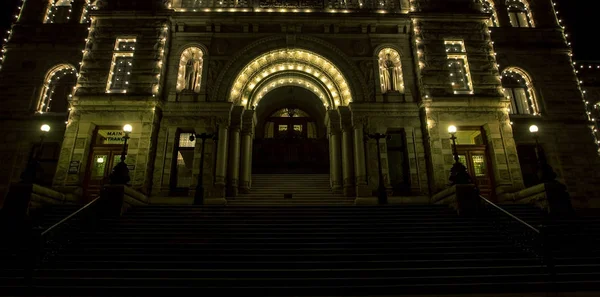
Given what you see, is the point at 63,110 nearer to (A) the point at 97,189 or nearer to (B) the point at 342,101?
(A) the point at 97,189

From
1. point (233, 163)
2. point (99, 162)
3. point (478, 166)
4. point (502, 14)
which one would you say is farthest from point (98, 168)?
point (502, 14)

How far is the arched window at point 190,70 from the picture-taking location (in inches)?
718

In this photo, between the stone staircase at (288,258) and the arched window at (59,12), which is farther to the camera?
the arched window at (59,12)

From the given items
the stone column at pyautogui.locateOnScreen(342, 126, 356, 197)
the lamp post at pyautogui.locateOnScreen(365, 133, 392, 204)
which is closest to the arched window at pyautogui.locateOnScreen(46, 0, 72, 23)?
the stone column at pyautogui.locateOnScreen(342, 126, 356, 197)

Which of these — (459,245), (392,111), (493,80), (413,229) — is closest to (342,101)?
(392,111)

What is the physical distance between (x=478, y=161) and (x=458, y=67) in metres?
5.50

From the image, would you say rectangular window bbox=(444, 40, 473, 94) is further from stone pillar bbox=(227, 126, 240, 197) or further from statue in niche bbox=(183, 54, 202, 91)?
statue in niche bbox=(183, 54, 202, 91)

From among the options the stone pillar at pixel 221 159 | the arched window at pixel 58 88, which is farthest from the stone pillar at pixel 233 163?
the arched window at pixel 58 88

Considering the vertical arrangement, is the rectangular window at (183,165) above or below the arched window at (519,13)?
below

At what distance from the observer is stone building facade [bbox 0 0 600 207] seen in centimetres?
1630

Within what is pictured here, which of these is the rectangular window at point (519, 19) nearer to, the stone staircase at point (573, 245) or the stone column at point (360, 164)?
the stone column at point (360, 164)

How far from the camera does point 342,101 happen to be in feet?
62.9

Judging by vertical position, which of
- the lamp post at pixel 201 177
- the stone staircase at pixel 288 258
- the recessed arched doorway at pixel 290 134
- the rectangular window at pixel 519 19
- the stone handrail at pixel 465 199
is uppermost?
the rectangular window at pixel 519 19

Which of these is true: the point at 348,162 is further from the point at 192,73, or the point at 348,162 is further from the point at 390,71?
the point at 192,73
